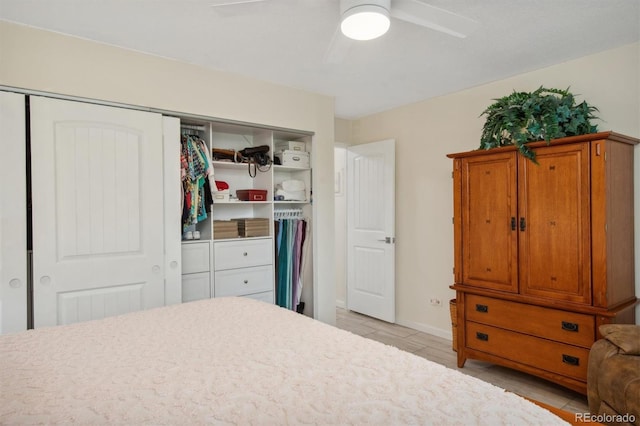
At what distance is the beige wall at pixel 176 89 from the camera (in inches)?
92.1

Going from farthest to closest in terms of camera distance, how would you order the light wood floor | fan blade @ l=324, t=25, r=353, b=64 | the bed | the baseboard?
the baseboard, the light wood floor, fan blade @ l=324, t=25, r=353, b=64, the bed

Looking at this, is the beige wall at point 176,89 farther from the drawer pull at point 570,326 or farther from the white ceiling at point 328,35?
the drawer pull at point 570,326

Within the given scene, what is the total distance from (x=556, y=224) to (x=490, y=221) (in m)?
0.46

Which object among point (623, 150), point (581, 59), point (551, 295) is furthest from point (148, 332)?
point (581, 59)

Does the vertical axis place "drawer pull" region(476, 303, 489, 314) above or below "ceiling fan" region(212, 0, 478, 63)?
below

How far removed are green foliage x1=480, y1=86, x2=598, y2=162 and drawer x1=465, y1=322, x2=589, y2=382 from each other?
50.7 inches

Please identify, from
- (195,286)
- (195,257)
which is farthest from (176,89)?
(195,286)

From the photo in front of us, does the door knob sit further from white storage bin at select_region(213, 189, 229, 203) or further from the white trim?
white storage bin at select_region(213, 189, 229, 203)

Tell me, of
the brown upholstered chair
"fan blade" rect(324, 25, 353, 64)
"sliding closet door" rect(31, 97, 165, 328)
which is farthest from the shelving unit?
the brown upholstered chair

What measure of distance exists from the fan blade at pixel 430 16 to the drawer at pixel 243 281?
2321 millimetres

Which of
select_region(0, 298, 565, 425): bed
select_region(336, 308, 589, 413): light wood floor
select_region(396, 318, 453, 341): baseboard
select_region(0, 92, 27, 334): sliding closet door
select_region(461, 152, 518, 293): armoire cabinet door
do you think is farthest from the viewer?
select_region(396, 318, 453, 341): baseboard

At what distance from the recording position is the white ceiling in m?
2.12

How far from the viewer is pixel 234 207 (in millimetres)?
3699

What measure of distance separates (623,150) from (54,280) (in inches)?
150
